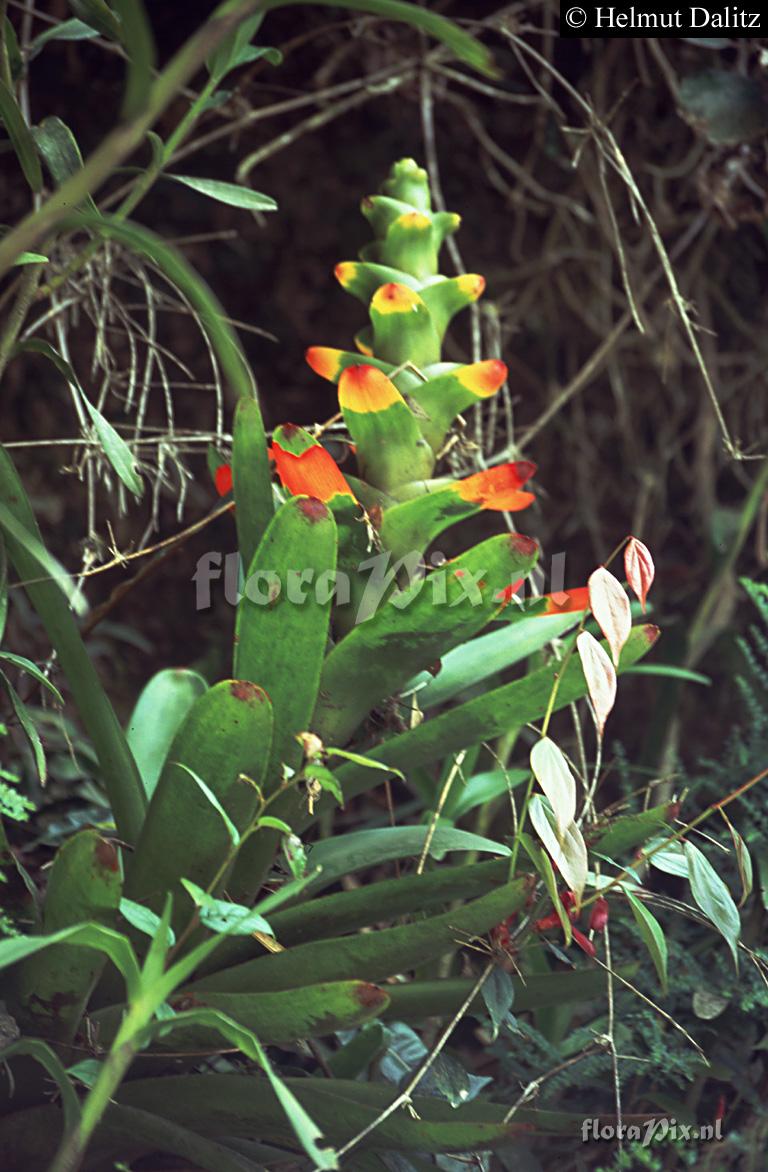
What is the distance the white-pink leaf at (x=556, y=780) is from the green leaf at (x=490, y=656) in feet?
0.64

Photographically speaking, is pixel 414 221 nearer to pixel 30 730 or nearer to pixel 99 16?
pixel 99 16

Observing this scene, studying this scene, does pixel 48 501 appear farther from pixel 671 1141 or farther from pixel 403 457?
pixel 671 1141

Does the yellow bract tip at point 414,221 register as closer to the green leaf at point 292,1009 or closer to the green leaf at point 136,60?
the green leaf at point 136,60

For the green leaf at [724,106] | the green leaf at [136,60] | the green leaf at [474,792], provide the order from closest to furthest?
the green leaf at [136,60]
the green leaf at [474,792]
the green leaf at [724,106]

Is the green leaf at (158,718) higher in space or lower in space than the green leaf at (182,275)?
lower

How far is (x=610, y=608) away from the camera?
0.66 meters

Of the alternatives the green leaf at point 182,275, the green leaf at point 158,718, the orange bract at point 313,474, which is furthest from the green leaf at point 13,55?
the green leaf at point 158,718

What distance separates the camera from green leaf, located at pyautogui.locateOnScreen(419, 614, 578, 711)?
0.81 metres

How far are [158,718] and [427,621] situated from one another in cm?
30

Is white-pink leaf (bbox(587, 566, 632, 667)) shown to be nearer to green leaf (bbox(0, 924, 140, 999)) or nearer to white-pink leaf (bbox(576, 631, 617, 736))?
white-pink leaf (bbox(576, 631, 617, 736))

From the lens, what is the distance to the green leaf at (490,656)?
814 millimetres

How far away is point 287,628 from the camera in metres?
0.63

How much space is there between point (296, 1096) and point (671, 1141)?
260 mm

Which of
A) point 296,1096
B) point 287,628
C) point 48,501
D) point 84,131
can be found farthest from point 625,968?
point 84,131
